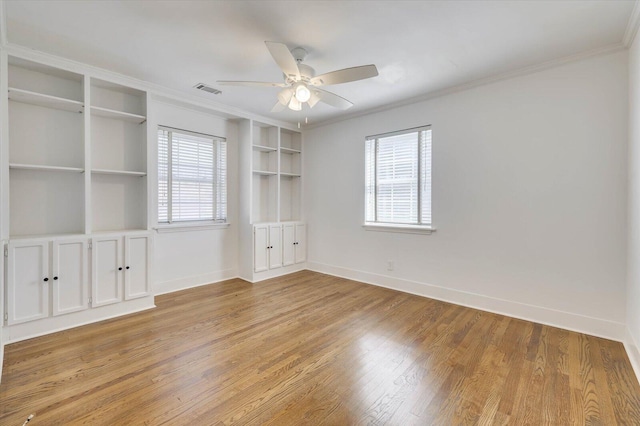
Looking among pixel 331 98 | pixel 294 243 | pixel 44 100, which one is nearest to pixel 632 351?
pixel 331 98

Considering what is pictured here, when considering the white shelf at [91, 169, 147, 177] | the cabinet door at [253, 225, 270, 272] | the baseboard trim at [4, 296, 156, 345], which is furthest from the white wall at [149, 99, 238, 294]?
the baseboard trim at [4, 296, 156, 345]

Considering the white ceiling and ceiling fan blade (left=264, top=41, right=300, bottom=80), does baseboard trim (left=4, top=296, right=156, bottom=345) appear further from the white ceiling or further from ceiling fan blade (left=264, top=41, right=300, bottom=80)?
ceiling fan blade (left=264, top=41, right=300, bottom=80)

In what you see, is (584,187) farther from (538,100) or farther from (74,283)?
(74,283)

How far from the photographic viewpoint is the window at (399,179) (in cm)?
392

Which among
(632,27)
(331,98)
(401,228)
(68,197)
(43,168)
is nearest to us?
(632,27)

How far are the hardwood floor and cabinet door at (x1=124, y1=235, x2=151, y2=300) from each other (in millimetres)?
287

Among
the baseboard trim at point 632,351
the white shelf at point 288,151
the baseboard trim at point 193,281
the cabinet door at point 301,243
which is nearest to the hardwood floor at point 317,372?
the baseboard trim at point 632,351

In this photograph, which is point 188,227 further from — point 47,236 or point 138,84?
point 138,84

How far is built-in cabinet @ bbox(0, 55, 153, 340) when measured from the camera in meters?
2.66

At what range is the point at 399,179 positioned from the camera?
4.18 m

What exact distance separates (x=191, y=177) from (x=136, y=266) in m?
1.52

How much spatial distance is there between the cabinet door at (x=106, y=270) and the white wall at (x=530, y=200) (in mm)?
3456

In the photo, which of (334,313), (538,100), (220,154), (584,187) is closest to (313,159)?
(220,154)

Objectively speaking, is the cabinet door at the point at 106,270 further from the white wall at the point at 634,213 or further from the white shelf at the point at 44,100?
the white wall at the point at 634,213
